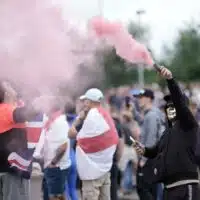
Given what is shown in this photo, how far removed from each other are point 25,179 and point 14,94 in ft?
3.16

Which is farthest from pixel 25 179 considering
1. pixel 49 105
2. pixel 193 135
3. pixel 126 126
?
pixel 126 126

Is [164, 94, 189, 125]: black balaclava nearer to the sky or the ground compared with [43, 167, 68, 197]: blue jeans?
nearer to the sky

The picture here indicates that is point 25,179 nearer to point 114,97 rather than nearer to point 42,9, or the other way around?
point 42,9

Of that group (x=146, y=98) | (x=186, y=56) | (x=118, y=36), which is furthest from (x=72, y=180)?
(x=186, y=56)

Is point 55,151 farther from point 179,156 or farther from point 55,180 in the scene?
point 179,156

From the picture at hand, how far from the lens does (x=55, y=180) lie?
29.4 feet

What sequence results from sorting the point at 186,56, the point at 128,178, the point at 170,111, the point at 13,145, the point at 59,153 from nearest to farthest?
the point at 170,111 → the point at 13,145 → the point at 59,153 → the point at 128,178 → the point at 186,56

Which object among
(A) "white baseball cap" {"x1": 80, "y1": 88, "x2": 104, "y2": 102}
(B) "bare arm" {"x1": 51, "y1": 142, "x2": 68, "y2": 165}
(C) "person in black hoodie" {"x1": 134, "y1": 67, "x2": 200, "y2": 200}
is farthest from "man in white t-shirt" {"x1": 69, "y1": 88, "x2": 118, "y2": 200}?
(C) "person in black hoodie" {"x1": 134, "y1": 67, "x2": 200, "y2": 200}

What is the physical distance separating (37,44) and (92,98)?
2006 mm

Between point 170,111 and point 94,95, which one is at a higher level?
point 94,95

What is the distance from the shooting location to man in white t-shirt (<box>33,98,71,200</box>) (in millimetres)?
8844

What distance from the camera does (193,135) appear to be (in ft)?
20.6

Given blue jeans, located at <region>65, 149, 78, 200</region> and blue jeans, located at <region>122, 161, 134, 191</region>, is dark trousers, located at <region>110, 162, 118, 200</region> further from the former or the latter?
blue jeans, located at <region>122, 161, 134, 191</region>

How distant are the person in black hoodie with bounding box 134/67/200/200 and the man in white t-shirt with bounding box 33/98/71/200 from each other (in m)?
2.70
